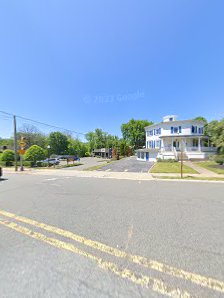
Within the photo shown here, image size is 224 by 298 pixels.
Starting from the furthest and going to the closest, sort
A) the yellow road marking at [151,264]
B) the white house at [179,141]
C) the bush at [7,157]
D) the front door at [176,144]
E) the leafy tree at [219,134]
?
the front door at [176,144] → the white house at [179,141] → the bush at [7,157] → the leafy tree at [219,134] → the yellow road marking at [151,264]

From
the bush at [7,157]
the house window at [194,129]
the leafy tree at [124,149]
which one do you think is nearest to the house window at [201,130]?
the house window at [194,129]

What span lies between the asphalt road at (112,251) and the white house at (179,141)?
1063 inches

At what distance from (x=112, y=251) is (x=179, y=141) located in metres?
32.3

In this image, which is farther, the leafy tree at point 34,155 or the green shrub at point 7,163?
the green shrub at point 7,163

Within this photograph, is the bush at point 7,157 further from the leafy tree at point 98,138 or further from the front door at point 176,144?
the leafy tree at point 98,138

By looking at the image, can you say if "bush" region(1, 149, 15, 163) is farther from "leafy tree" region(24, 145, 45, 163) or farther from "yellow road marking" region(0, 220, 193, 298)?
"yellow road marking" region(0, 220, 193, 298)

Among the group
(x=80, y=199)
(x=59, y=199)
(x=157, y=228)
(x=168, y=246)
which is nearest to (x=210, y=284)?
(x=168, y=246)

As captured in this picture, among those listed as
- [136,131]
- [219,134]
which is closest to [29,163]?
[219,134]

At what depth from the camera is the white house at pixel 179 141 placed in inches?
1212

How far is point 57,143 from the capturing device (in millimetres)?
64500

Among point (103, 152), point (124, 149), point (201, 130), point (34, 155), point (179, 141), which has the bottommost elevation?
point (34, 155)

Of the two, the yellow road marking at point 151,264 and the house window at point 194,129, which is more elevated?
the house window at point 194,129

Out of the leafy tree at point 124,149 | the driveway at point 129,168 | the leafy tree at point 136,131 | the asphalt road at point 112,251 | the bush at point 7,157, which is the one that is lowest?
the driveway at point 129,168

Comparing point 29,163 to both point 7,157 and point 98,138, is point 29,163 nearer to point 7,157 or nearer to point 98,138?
point 7,157
